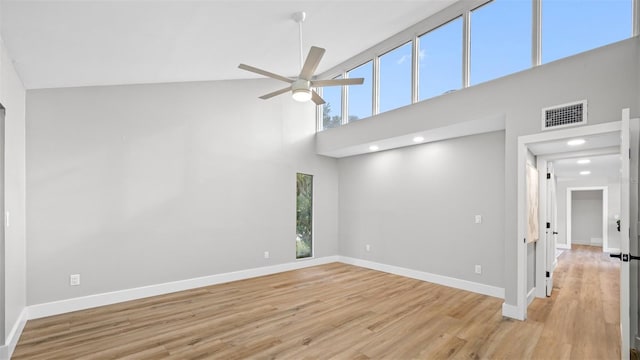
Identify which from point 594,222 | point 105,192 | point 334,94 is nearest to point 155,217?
point 105,192

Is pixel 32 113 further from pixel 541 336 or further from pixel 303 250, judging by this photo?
pixel 541 336

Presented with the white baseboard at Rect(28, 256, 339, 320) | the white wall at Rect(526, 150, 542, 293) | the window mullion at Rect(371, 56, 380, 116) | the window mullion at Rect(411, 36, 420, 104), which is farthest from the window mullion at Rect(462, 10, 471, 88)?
the white baseboard at Rect(28, 256, 339, 320)

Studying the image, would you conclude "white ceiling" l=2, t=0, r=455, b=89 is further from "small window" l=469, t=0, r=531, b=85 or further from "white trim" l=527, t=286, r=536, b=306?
"white trim" l=527, t=286, r=536, b=306

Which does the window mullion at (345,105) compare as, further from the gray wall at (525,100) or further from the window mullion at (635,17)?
the window mullion at (635,17)

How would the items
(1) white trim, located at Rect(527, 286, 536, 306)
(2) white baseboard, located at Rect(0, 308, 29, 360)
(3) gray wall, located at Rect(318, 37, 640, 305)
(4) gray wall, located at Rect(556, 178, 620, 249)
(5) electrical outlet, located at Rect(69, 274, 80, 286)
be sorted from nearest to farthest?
(2) white baseboard, located at Rect(0, 308, 29, 360), (3) gray wall, located at Rect(318, 37, 640, 305), (5) electrical outlet, located at Rect(69, 274, 80, 286), (1) white trim, located at Rect(527, 286, 536, 306), (4) gray wall, located at Rect(556, 178, 620, 249)

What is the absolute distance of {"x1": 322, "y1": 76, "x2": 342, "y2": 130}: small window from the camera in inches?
259

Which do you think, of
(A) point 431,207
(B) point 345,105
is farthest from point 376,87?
(A) point 431,207

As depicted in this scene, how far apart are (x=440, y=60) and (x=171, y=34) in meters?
3.81

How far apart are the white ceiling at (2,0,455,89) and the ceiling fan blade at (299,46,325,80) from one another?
72cm

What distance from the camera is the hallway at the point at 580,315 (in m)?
2.83

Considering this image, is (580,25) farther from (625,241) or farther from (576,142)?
(625,241)

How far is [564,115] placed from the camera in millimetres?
3293

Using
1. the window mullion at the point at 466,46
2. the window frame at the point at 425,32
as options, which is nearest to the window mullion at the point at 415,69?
the window frame at the point at 425,32

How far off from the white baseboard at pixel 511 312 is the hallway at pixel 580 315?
0.15m
